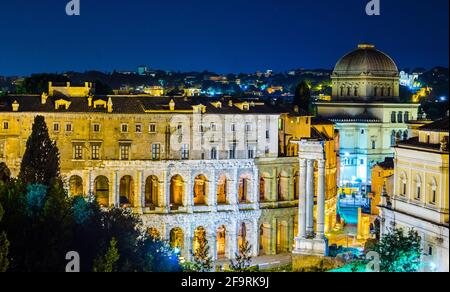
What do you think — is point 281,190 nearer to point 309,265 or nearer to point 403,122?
point 309,265

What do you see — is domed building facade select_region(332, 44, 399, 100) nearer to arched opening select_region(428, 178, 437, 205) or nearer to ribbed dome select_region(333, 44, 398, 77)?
ribbed dome select_region(333, 44, 398, 77)

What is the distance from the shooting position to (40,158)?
150ft

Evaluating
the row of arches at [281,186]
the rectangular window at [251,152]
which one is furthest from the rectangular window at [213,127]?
the row of arches at [281,186]

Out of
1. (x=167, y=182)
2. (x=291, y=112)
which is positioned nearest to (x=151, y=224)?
(x=167, y=182)

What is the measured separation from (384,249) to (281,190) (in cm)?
1950

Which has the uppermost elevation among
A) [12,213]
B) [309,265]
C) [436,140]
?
[436,140]

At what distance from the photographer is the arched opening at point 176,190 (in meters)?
53.3

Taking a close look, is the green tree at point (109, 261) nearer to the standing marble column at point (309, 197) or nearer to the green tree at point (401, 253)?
the green tree at point (401, 253)

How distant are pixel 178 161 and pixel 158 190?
191 centimetres

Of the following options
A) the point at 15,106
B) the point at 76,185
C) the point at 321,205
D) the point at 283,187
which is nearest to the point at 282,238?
the point at 283,187

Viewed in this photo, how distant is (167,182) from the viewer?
5200 cm

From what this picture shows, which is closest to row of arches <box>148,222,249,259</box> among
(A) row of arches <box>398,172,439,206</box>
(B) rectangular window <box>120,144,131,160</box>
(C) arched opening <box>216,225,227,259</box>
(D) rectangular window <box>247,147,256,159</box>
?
(C) arched opening <box>216,225,227,259</box>
